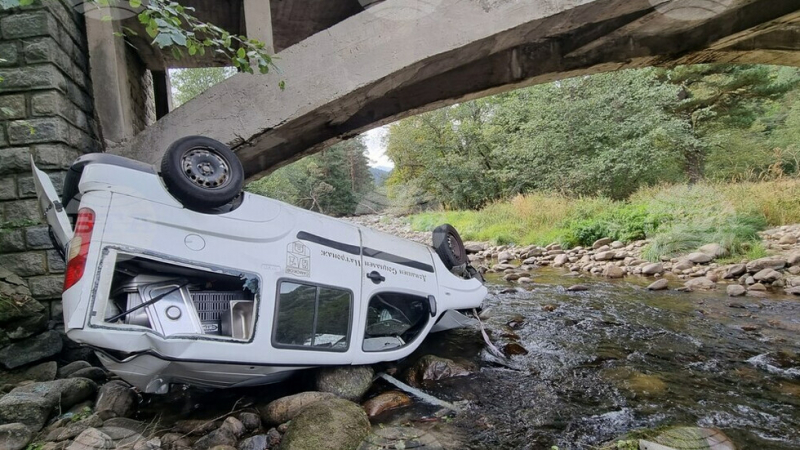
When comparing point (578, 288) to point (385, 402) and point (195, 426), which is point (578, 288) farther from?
point (195, 426)

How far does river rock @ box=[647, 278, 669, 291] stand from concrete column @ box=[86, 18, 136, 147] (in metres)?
8.03

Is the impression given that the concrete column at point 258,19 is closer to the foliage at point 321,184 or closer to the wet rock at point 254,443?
the wet rock at point 254,443

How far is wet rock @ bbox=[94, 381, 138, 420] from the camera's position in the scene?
8.91ft

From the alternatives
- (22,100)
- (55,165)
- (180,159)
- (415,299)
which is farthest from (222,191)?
(22,100)

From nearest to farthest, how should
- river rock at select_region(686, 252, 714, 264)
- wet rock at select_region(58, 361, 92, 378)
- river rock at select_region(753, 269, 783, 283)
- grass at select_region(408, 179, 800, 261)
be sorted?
wet rock at select_region(58, 361, 92, 378)
river rock at select_region(753, 269, 783, 283)
river rock at select_region(686, 252, 714, 264)
grass at select_region(408, 179, 800, 261)

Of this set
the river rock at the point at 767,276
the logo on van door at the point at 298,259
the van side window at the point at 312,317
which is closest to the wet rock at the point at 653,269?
the river rock at the point at 767,276

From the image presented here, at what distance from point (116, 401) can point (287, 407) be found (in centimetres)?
132

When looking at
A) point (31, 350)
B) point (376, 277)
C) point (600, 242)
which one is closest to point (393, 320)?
point (376, 277)

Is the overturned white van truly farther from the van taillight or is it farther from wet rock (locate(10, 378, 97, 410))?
wet rock (locate(10, 378, 97, 410))

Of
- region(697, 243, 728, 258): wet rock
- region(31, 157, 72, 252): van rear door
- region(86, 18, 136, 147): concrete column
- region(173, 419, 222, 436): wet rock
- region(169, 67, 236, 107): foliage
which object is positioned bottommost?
region(173, 419, 222, 436): wet rock

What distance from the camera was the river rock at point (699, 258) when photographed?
6.90 meters

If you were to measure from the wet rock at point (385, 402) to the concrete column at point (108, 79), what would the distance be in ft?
13.7

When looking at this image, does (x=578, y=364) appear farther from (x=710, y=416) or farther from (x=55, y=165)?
(x=55, y=165)

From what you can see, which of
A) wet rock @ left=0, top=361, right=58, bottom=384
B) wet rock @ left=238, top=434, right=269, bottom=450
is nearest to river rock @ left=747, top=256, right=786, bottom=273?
wet rock @ left=238, top=434, right=269, bottom=450
